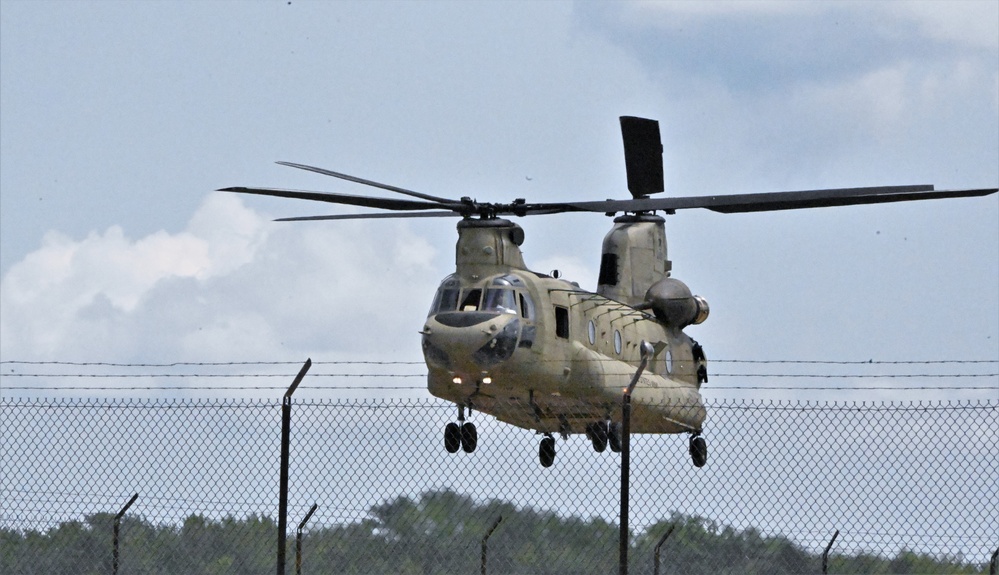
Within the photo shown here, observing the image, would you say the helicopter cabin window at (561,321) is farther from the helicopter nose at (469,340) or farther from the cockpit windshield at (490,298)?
the helicopter nose at (469,340)

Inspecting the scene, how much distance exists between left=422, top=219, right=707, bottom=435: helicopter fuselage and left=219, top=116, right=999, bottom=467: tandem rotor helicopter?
0.07ft

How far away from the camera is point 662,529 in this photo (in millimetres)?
13969

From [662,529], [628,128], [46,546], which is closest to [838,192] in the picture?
[628,128]

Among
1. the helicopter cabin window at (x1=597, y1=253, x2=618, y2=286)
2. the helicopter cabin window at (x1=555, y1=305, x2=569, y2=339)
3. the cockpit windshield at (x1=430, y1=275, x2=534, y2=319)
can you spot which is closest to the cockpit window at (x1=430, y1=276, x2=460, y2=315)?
the cockpit windshield at (x1=430, y1=275, x2=534, y2=319)

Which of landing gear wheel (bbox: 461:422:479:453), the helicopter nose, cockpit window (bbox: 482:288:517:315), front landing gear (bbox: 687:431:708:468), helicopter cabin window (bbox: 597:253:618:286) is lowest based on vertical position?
front landing gear (bbox: 687:431:708:468)

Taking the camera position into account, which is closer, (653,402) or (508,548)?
(508,548)

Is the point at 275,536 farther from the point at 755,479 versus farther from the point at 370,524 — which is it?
the point at 755,479

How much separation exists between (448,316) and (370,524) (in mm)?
9712

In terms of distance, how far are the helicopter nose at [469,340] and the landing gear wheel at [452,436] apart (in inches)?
69.0

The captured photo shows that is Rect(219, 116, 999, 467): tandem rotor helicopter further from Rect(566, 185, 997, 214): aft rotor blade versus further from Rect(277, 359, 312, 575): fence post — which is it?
Rect(277, 359, 312, 575): fence post

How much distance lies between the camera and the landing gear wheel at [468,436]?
998 inches

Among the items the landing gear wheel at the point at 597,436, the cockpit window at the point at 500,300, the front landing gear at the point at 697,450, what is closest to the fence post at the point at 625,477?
the front landing gear at the point at 697,450

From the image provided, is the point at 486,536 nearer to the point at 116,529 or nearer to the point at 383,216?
the point at 116,529

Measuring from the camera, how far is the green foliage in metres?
13.4
